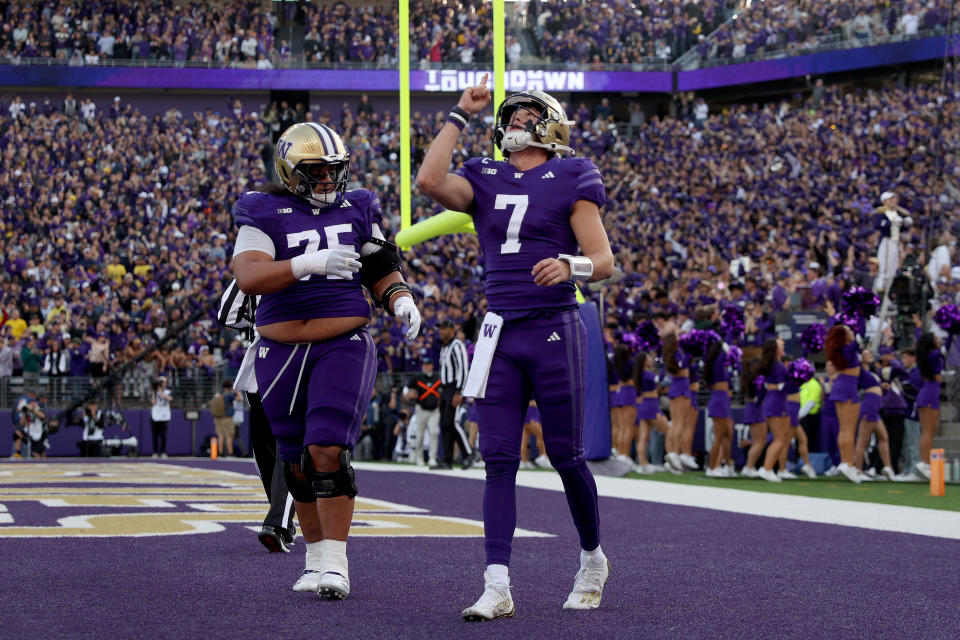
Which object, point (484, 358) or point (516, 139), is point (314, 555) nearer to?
point (484, 358)

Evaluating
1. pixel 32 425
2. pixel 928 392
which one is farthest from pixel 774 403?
pixel 32 425

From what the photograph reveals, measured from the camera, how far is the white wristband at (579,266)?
4.18 meters

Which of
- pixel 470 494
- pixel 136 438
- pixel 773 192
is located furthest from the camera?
pixel 773 192

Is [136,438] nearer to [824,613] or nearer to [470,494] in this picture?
[470,494]

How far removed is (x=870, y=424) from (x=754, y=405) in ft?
4.06

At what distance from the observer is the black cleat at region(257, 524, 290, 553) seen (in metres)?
6.02

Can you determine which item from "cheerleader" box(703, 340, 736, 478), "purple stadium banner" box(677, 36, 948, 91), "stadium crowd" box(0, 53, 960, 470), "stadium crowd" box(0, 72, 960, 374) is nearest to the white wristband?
"cheerleader" box(703, 340, 736, 478)

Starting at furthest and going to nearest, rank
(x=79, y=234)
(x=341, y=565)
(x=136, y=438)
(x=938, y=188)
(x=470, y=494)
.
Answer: (x=79, y=234), (x=136, y=438), (x=938, y=188), (x=470, y=494), (x=341, y=565)

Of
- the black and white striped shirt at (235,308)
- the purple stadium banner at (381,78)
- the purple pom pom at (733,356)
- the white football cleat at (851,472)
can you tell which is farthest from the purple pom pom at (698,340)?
the purple stadium banner at (381,78)

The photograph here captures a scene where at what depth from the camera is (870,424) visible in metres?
12.2

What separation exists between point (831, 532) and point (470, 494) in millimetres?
3882

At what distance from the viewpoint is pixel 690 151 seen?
2739cm

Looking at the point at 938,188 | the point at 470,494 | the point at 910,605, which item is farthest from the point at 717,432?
the point at 910,605

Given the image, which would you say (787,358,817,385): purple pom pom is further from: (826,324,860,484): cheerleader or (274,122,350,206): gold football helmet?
(274,122,350,206): gold football helmet
